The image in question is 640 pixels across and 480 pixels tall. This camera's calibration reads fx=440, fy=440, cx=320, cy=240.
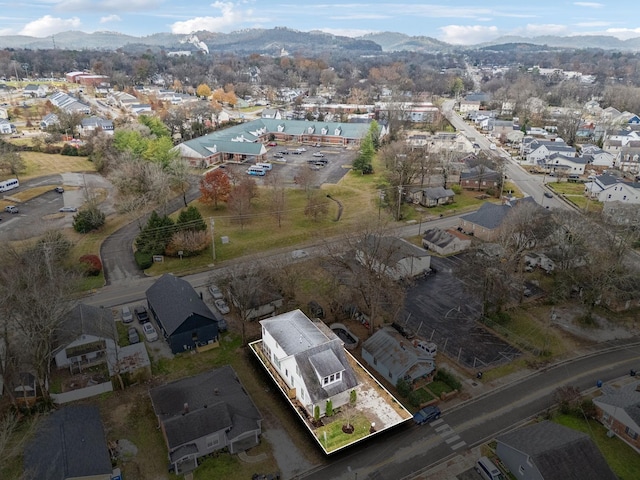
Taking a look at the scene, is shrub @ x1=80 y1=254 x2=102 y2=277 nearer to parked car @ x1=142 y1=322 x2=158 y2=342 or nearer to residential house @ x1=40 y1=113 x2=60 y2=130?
parked car @ x1=142 y1=322 x2=158 y2=342

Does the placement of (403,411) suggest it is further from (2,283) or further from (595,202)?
(595,202)

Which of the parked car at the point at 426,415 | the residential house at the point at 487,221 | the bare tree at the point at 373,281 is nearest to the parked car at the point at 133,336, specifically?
the bare tree at the point at 373,281

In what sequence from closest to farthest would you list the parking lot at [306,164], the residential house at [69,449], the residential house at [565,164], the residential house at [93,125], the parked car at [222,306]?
the residential house at [69,449]
the parked car at [222,306]
the parking lot at [306,164]
the residential house at [565,164]
the residential house at [93,125]

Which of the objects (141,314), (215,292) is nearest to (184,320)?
(141,314)

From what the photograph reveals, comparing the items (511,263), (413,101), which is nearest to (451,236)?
(511,263)

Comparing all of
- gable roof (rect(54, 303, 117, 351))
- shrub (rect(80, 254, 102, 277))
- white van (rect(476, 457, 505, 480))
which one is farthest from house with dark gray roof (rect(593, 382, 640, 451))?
shrub (rect(80, 254, 102, 277))

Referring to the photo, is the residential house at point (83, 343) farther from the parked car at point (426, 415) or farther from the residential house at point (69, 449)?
the parked car at point (426, 415)
